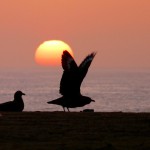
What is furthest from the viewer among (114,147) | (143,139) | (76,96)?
(76,96)

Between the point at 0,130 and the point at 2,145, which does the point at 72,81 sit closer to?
the point at 0,130

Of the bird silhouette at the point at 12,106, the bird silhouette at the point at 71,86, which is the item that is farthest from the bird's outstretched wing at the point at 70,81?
the bird silhouette at the point at 12,106

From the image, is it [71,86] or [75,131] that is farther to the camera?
[71,86]

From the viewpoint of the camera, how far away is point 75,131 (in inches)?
369

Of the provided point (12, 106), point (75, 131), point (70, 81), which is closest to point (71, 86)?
point (70, 81)

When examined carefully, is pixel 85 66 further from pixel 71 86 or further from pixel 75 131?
pixel 75 131

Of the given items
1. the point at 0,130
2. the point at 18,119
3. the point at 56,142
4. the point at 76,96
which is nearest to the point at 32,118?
the point at 18,119

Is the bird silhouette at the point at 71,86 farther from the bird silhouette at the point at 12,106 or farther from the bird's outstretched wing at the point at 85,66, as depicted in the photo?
the bird silhouette at the point at 12,106

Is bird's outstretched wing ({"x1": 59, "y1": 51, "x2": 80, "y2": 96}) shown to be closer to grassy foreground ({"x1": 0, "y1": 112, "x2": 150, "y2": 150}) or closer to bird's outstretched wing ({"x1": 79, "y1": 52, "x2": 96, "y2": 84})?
bird's outstretched wing ({"x1": 79, "y1": 52, "x2": 96, "y2": 84})

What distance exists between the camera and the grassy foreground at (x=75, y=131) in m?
8.27

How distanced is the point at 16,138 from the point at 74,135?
639mm

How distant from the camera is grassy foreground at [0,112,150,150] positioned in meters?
8.27

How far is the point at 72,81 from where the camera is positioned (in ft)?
50.6

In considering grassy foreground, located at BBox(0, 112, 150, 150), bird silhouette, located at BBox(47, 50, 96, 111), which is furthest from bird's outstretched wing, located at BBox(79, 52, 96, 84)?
grassy foreground, located at BBox(0, 112, 150, 150)
